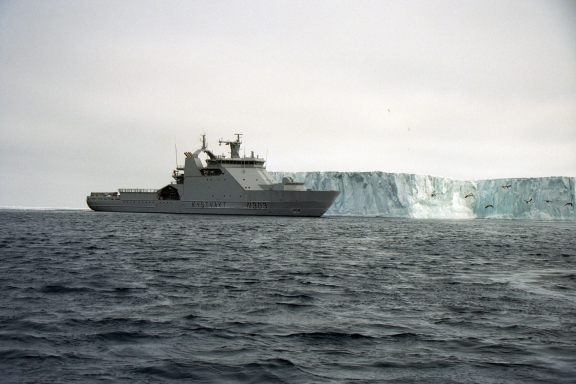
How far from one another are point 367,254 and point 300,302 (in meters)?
11.2

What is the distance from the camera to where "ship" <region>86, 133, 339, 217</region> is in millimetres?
60875

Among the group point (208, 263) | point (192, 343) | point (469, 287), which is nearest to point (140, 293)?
point (192, 343)

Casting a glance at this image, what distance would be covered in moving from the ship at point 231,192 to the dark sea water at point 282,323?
44527 mm

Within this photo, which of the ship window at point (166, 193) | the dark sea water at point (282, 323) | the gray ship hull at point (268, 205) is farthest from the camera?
the ship window at point (166, 193)

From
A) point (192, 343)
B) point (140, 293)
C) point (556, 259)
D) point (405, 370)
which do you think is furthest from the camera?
point (556, 259)

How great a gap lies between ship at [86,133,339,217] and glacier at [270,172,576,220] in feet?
50.1

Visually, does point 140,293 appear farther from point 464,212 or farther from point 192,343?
point 464,212

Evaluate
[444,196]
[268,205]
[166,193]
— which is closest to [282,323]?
[268,205]

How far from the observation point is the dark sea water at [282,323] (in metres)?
5.97

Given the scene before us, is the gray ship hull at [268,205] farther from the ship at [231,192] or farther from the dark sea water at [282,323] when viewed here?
the dark sea water at [282,323]

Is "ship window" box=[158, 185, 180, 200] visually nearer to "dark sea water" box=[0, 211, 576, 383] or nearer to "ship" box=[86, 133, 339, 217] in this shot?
"ship" box=[86, 133, 339, 217]

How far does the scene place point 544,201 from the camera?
71500 millimetres

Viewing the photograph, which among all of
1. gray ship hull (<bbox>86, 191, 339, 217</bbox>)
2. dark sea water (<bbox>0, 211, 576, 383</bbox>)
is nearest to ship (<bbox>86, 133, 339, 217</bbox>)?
gray ship hull (<bbox>86, 191, 339, 217</bbox>)

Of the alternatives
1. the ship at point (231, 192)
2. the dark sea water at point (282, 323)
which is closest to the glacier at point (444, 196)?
the ship at point (231, 192)
